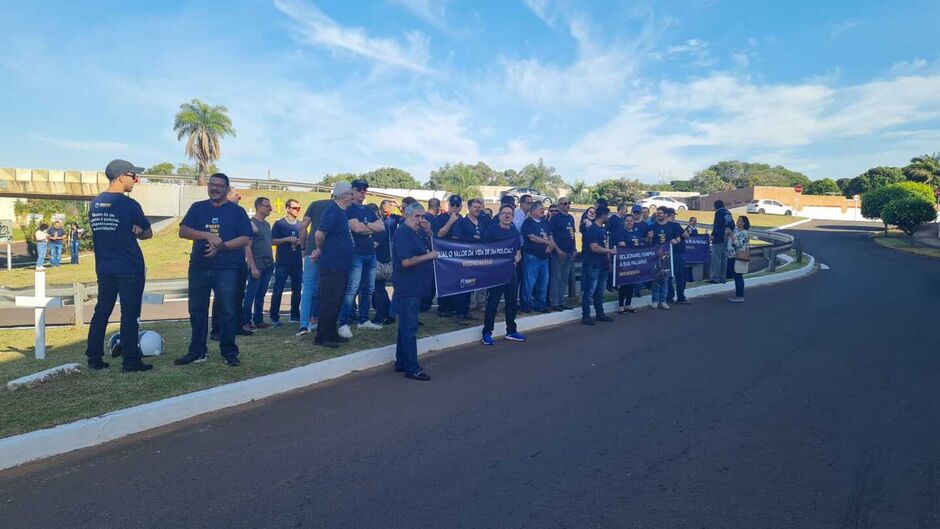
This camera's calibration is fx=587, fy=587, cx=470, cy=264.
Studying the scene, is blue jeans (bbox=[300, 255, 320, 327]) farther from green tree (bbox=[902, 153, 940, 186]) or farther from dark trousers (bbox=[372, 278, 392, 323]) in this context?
green tree (bbox=[902, 153, 940, 186])

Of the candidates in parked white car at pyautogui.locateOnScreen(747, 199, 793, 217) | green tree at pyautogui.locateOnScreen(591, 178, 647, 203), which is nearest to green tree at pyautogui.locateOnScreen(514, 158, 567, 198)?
green tree at pyautogui.locateOnScreen(591, 178, 647, 203)

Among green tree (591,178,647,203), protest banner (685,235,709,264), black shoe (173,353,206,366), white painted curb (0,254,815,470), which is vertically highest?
green tree (591,178,647,203)

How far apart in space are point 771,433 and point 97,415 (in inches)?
210

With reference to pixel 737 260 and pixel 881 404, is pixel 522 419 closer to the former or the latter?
pixel 881 404

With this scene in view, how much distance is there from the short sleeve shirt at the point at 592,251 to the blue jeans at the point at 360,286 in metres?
3.62

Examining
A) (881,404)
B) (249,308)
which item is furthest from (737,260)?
(249,308)

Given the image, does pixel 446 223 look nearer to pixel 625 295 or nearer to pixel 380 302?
pixel 380 302

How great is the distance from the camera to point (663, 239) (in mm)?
11852

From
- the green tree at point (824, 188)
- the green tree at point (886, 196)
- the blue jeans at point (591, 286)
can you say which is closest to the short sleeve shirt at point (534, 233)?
the blue jeans at point (591, 286)

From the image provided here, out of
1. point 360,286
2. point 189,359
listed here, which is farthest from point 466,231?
point 189,359

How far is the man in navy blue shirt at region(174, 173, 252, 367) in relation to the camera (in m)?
5.98

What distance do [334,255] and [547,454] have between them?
3.64 metres

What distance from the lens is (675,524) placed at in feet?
10.9

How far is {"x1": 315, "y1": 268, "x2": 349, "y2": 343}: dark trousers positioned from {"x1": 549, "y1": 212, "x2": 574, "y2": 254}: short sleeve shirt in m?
4.51
